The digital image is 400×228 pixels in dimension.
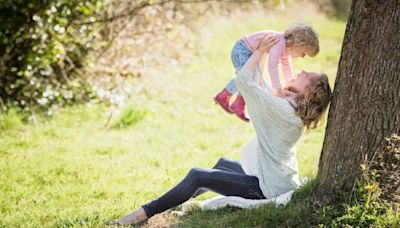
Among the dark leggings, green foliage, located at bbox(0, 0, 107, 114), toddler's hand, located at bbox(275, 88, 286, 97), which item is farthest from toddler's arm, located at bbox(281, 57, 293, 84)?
green foliage, located at bbox(0, 0, 107, 114)

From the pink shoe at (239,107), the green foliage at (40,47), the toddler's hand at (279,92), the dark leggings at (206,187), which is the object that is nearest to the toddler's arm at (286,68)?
the toddler's hand at (279,92)

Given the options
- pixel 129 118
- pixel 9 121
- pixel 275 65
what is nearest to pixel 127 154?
pixel 129 118

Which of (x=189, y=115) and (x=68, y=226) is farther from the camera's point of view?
(x=189, y=115)

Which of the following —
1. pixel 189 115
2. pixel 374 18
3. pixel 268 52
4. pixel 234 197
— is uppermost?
pixel 374 18

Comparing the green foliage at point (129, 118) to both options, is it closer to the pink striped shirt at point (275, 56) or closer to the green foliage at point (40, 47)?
the green foliage at point (40, 47)

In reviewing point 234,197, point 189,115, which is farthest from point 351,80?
point 189,115

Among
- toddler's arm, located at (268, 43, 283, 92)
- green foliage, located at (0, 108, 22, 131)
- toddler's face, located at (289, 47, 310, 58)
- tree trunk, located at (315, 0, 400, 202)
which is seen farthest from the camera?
green foliage, located at (0, 108, 22, 131)

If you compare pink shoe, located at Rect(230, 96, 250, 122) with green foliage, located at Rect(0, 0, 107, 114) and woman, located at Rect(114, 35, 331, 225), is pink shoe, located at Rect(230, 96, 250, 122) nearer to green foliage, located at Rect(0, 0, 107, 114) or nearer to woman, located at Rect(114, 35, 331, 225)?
woman, located at Rect(114, 35, 331, 225)

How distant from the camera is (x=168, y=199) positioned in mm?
3979

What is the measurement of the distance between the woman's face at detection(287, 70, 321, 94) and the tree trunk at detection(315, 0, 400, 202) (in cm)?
29

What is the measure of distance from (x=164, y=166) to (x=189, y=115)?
1.95 metres

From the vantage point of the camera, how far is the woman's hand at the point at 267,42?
13.8ft

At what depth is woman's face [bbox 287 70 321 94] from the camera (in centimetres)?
396

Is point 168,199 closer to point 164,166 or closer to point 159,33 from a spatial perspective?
point 164,166
